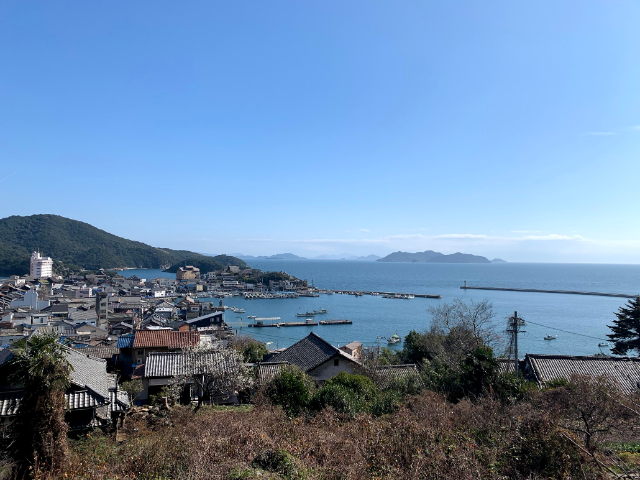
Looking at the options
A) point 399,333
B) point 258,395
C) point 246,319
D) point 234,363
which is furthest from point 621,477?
point 246,319

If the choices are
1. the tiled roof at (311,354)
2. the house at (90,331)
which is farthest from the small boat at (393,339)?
the house at (90,331)

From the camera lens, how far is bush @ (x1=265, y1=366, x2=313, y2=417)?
8.88 meters

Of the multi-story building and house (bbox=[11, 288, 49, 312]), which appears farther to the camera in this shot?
the multi-story building

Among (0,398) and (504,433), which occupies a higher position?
(504,433)

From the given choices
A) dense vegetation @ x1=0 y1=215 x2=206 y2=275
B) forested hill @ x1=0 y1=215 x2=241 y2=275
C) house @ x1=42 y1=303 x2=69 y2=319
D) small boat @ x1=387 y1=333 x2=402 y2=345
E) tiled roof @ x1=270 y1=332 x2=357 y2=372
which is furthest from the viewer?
forested hill @ x1=0 y1=215 x2=241 y2=275

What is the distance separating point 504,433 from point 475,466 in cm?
174

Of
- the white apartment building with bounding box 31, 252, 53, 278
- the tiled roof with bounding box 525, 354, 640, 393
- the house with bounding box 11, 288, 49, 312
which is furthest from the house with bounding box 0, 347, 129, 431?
the white apartment building with bounding box 31, 252, 53, 278

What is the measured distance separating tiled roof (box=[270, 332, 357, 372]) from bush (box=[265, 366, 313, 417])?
Answer: 163 inches

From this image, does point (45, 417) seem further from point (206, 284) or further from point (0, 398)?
point (206, 284)

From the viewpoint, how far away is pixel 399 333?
43375 millimetres

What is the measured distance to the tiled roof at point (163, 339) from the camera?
17.6 meters

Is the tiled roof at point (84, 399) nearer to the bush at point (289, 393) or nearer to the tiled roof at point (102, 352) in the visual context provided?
the bush at point (289, 393)

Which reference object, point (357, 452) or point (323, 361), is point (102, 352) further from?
point (357, 452)

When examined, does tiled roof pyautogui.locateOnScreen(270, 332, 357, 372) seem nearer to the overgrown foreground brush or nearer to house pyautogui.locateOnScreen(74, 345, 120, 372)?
the overgrown foreground brush
